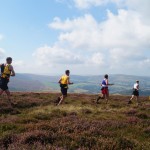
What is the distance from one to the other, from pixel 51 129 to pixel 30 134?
141 centimetres

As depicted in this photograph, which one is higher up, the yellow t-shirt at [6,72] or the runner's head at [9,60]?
the runner's head at [9,60]

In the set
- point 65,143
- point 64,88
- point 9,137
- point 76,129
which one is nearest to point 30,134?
point 9,137

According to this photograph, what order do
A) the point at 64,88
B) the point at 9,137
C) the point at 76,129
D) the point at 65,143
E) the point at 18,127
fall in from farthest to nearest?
the point at 64,88, the point at 18,127, the point at 76,129, the point at 9,137, the point at 65,143

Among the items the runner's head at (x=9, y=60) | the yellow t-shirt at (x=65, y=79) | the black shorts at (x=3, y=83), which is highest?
the runner's head at (x=9, y=60)

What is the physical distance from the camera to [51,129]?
9.41m

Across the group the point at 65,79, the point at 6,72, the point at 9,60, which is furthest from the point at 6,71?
the point at 65,79

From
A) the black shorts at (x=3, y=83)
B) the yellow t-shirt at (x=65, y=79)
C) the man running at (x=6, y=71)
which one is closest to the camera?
the man running at (x=6, y=71)

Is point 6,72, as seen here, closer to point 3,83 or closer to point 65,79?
point 3,83

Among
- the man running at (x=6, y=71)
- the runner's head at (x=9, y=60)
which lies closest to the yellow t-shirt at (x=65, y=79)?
the man running at (x=6, y=71)

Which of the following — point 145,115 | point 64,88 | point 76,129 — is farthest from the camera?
point 64,88

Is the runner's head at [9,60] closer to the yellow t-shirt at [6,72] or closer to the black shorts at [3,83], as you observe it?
the yellow t-shirt at [6,72]

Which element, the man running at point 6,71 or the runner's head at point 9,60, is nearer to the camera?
the runner's head at point 9,60

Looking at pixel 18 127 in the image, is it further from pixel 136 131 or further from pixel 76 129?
pixel 136 131

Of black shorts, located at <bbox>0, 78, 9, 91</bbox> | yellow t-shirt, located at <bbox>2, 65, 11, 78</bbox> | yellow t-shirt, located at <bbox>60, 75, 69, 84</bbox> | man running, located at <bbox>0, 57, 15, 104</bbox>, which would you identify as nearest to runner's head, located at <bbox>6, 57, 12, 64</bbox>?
man running, located at <bbox>0, 57, 15, 104</bbox>
